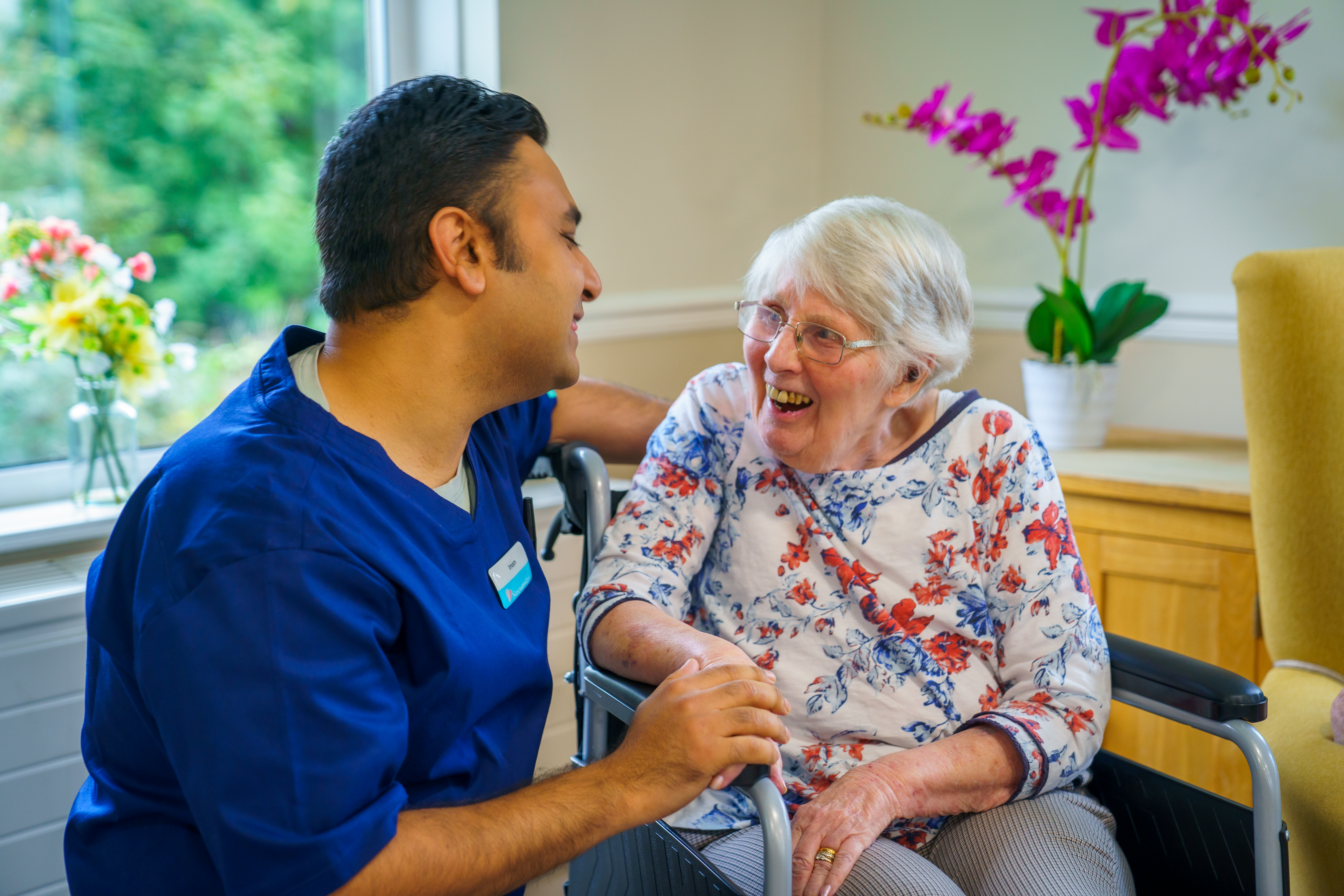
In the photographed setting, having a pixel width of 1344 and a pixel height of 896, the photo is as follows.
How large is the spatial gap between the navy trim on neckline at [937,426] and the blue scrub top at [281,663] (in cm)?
54

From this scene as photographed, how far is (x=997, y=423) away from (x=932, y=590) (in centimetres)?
23

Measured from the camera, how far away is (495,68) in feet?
6.88

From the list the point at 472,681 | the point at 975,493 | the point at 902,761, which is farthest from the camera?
the point at 975,493

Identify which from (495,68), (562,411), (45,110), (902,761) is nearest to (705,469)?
(562,411)

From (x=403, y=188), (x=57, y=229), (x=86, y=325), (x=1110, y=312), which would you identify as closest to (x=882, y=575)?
(x=403, y=188)

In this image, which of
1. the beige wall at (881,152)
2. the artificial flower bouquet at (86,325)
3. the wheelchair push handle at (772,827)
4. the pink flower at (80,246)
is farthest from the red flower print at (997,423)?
the pink flower at (80,246)

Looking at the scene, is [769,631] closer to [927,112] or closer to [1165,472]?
[1165,472]

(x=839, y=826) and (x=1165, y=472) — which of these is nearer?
(x=839, y=826)

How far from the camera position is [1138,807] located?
125 cm

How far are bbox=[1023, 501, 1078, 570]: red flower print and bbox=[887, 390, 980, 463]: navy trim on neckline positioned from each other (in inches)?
6.4

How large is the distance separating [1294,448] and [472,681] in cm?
120

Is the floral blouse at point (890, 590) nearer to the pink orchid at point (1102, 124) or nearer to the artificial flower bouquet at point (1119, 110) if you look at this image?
the artificial flower bouquet at point (1119, 110)

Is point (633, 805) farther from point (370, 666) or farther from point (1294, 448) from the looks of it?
point (1294, 448)

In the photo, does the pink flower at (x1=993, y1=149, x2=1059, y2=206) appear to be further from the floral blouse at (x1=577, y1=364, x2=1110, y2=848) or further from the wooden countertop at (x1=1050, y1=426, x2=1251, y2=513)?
the floral blouse at (x1=577, y1=364, x2=1110, y2=848)
